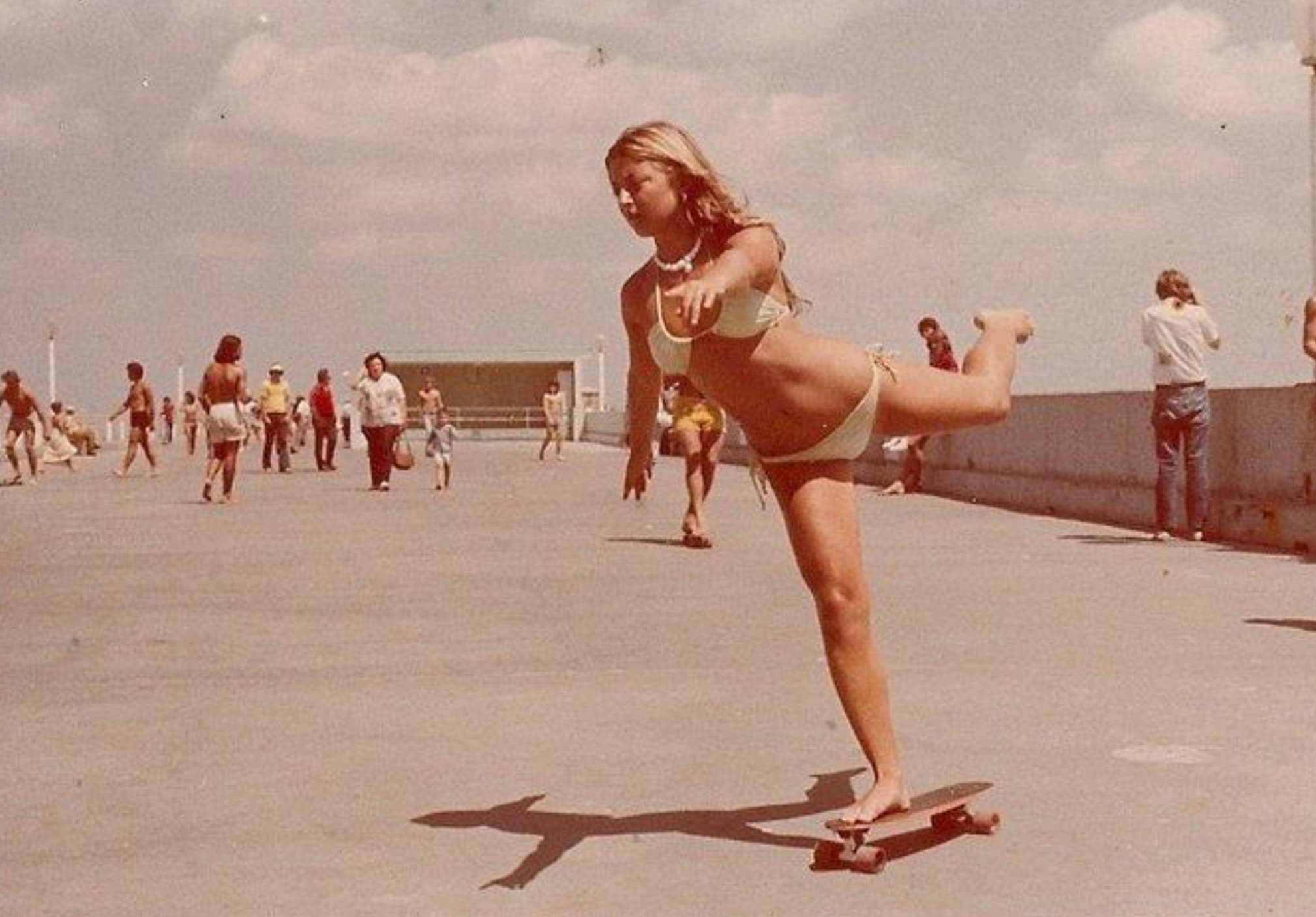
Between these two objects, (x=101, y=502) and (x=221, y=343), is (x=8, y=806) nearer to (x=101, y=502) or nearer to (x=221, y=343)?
(x=221, y=343)

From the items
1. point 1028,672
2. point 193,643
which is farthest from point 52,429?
point 1028,672

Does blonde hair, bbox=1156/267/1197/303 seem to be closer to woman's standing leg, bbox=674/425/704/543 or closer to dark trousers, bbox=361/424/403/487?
woman's standing leg, bbox=674/425/704/543

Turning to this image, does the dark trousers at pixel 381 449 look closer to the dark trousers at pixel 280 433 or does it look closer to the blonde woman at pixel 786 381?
the dark trousers at pixel 280 433

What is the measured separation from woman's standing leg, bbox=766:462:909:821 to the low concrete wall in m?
9.17

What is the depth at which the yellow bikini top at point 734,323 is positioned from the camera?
478cm

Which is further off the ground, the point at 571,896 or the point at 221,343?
the point at 221,343

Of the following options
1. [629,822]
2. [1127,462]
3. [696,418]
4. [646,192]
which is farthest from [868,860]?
[1127,462]

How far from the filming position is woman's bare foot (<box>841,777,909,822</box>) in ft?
15.6

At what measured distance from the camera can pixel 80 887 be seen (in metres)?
4.64

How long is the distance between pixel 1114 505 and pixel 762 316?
540 inches

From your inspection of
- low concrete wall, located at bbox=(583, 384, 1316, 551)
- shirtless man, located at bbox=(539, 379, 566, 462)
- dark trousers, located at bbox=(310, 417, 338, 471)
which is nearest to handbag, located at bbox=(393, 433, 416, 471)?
low concrete wall, located at bbox=(583, 384, 1316, 551)

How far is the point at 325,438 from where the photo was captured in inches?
1451

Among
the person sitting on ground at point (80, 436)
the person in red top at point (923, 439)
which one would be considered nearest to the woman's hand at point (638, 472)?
the person in red top at point (923, 439)

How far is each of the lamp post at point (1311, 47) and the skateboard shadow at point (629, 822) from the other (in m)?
12.5
